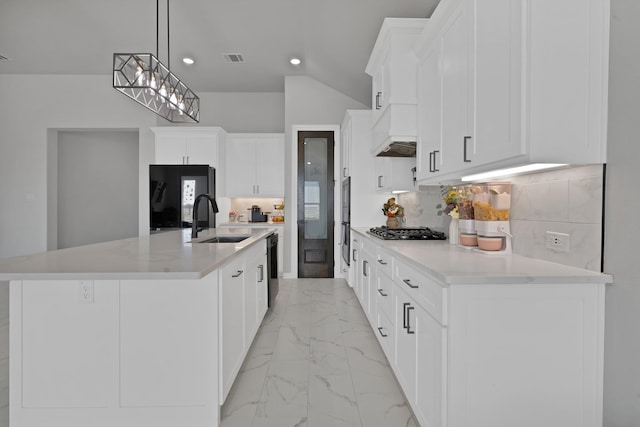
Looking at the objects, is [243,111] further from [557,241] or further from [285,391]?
[557,241]

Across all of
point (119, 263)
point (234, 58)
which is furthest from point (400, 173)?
point (234, 58)

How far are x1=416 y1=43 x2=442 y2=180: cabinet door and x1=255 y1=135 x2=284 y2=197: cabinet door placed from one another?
11.9 feet

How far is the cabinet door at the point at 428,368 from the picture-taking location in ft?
4.64

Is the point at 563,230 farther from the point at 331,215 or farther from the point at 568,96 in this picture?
the point at 331,215

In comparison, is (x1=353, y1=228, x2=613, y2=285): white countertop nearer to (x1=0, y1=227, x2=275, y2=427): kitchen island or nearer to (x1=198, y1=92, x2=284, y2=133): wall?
(x1=0, y1=227, x2=275, y2=427): kitchen island

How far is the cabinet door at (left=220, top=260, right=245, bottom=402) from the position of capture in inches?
72.2

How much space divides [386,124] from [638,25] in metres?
1.71

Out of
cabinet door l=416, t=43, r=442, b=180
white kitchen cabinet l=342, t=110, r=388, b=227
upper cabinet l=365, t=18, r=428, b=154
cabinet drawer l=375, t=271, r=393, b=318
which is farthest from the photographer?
white kitchen cabinet l=342, t=110, r=388, b=227

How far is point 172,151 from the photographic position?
5734 mm

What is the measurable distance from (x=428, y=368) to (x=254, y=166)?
16.3 feet

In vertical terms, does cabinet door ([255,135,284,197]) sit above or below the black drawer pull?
above

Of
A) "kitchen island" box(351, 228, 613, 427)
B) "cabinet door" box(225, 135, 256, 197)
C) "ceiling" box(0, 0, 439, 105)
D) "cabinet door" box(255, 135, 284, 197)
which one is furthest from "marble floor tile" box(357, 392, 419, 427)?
"cabinet door" box(225, 135, 256, 197)

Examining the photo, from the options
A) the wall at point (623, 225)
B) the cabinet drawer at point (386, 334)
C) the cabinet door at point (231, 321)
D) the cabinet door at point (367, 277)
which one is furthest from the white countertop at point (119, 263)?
the wall at point (623, 225)

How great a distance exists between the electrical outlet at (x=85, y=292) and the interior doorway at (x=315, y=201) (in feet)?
12.8
